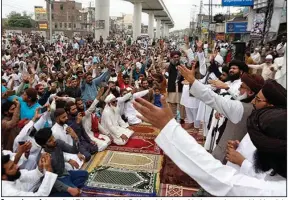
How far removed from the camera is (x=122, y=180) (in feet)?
12.1

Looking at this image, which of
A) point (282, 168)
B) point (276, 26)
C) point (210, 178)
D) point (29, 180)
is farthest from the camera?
point (276, 26)

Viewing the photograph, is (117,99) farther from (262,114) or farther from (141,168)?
(262,114)

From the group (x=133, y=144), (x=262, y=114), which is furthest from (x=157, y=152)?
(x=262, y=114)

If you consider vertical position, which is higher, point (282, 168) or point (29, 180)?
point (282, 168)

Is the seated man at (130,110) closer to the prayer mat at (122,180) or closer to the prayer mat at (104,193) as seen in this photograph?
the prayer mat at (122,180)

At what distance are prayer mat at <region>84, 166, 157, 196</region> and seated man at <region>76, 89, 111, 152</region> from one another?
818 mm

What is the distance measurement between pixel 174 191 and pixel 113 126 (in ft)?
6.93

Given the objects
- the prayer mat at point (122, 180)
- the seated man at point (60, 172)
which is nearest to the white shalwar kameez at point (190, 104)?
the prayer mat at point (122, 180)

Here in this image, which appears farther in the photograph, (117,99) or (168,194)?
(117,99)

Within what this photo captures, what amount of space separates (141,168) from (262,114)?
2.87m

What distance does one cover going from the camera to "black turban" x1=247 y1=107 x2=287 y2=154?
1.26 meters

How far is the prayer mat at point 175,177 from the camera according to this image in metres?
3.46

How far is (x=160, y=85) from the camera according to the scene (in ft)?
19.9

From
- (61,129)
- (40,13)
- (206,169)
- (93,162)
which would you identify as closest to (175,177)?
(93,162)
